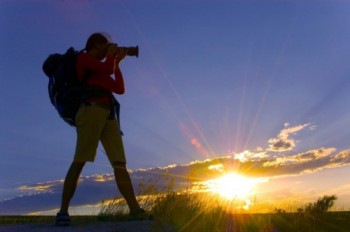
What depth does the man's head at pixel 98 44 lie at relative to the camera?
604cm

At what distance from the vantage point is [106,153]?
240 inches

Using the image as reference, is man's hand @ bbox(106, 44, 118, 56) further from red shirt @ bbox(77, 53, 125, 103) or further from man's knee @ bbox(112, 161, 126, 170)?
man's knee @ bbox(112, 161, 126, 170)

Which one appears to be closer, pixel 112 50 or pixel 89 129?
pixel 89 129

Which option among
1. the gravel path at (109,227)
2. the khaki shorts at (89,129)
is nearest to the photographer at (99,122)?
the khaki shorts at (89,129)

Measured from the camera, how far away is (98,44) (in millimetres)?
6035

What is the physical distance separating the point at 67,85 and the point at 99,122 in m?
0.60

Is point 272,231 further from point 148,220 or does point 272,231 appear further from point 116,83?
point 116,83

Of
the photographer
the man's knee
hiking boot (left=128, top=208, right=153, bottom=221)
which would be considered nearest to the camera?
the photographer

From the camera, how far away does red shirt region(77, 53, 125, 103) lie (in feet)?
18.5

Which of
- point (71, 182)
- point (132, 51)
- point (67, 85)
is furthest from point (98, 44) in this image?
point (71, 182)

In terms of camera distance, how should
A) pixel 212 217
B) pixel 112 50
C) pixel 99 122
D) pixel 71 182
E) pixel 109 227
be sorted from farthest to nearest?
pixel 212 217 → pixel 112 50 → pixel 99 122 → pixel 71 182 → pixel 109 227

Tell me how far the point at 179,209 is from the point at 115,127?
1740 millimetres

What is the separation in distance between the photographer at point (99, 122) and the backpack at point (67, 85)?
0.07m

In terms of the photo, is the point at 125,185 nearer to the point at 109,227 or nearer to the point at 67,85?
the point at 109,227
